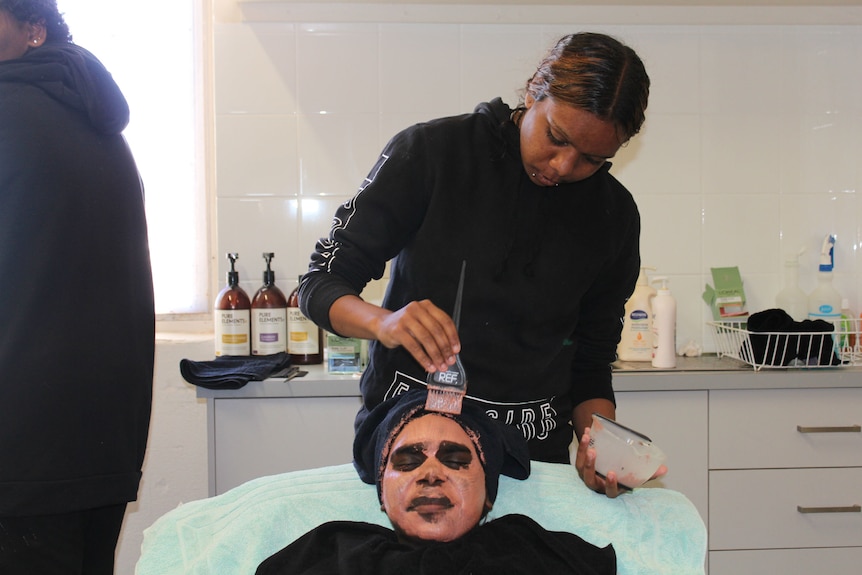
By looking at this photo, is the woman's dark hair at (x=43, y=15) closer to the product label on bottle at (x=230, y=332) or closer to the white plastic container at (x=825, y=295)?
the product label on bottle at (x=230, y=332)

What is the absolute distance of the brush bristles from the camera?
3.58ft

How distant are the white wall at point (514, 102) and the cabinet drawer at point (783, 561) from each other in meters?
0.71

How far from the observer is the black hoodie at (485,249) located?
119 cm

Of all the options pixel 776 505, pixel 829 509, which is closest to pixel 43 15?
pixel 776 505

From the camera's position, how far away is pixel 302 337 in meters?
2.10

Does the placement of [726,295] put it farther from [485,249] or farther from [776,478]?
[485,249]

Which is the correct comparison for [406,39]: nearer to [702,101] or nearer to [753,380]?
[702,101]

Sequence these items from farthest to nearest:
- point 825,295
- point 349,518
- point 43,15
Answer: point 825,295 → point 43,15 → point 349,518

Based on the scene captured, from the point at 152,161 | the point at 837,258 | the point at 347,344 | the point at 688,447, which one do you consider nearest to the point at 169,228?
the point at 152,161

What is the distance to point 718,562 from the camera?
1.88m

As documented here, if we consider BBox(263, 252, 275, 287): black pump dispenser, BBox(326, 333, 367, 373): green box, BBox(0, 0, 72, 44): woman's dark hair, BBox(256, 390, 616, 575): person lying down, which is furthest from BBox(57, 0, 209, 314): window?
BBox(256, 390, 616, 575): person lying down

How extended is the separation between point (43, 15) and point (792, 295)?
209 cm

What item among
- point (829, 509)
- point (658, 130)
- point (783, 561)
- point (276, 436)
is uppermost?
point (658, 130)

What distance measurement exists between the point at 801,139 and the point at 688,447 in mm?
1099
